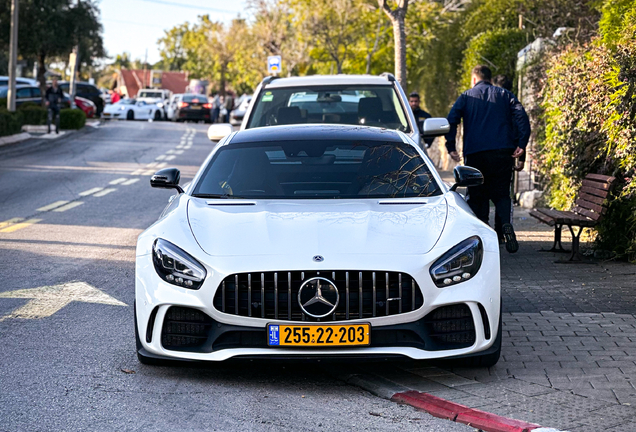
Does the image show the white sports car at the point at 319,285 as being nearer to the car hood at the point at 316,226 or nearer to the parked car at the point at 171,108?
the car hood at the point at 316,226

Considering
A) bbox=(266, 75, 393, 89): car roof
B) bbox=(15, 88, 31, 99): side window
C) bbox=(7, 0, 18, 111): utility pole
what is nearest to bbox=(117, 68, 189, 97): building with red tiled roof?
bbox=(15, 88, 31, 99): side window

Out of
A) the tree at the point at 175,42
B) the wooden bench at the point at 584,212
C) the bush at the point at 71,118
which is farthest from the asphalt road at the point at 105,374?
the tree at the point at 175,42

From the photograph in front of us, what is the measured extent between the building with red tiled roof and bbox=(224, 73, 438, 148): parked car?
112 metres

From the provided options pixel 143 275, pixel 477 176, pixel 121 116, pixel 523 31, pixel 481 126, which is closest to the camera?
pixel 143 275

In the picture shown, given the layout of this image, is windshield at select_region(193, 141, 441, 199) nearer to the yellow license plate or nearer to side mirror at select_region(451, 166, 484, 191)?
side mirror at select_region(451, 166, 484, 191)

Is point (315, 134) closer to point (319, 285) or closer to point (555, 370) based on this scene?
point (319, 285)

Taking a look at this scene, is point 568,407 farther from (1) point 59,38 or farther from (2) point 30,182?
(1) point 59,38

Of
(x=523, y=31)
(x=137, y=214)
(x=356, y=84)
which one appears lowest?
(x=137, y=214)

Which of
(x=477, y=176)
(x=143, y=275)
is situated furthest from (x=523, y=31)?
(x=143, y=275)

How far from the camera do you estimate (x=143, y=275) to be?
568 cm

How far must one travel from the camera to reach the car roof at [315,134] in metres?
7.23

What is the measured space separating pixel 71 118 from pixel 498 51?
63.6 ft

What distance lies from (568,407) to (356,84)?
21.6 feet

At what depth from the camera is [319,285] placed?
5.34 metres
